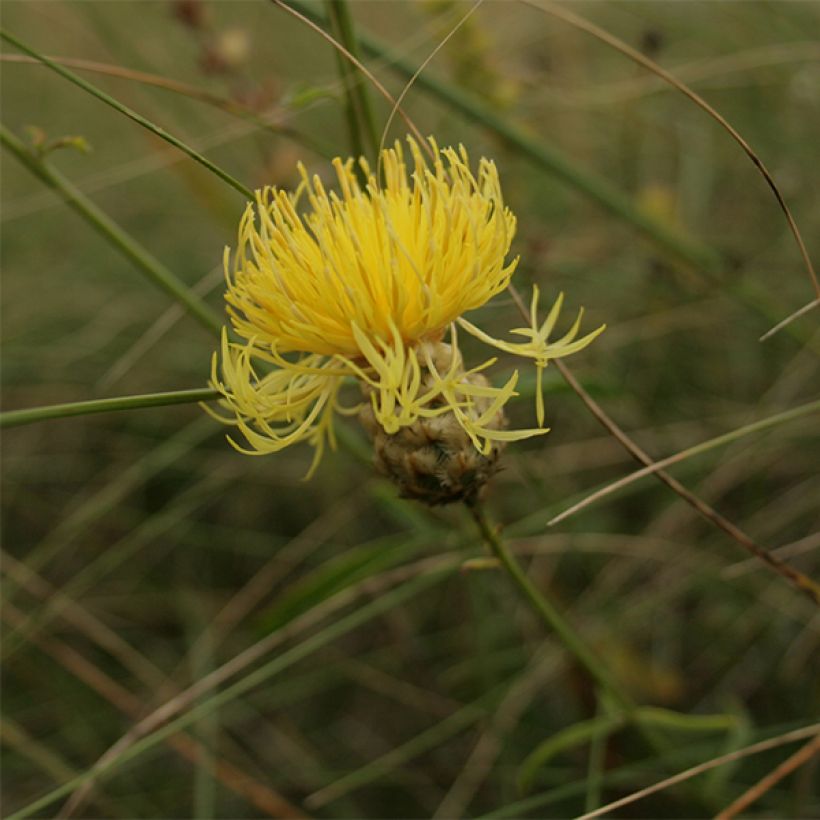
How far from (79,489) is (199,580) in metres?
0.33

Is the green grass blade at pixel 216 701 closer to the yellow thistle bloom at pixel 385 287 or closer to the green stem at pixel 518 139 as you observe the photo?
the yellow thistle bloom at pixel 385 287

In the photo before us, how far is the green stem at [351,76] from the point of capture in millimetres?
998

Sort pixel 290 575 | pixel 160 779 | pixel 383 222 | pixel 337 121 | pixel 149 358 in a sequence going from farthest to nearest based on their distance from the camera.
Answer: pixel 337 121 < pixel 149 358 < pixel 290 575 < pixel 160 779 < pixel 383 222

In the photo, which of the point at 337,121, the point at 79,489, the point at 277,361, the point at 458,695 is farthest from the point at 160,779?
the point at 337,121

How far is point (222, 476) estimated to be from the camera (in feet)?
5.43

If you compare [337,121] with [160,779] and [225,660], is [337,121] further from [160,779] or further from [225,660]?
[160,779]

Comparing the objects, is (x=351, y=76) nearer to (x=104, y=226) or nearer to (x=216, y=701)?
(x=104, y=226)

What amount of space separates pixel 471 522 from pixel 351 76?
55 cm

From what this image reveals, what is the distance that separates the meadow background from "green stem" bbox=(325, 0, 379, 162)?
3 centimetres

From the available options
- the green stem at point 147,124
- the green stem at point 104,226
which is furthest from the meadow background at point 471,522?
the green stem at point 147,124

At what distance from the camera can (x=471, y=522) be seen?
4.05ft

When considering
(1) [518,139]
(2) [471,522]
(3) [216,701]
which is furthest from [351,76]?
(3) [216,701]

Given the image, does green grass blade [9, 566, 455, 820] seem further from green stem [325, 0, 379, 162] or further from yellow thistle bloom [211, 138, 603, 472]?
green stem [325, 0, 379, 162]

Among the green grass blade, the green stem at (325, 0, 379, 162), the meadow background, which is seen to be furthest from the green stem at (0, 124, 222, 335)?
the green grass blade
